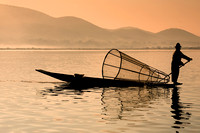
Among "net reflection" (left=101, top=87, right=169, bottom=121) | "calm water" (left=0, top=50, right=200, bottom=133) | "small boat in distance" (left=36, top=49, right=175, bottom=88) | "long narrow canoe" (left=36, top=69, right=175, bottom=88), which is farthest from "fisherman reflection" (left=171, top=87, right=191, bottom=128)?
"small boat in distance" (left=36, top=49, right=175, bottom=88)

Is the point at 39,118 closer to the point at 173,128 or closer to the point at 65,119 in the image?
the point at 65,119

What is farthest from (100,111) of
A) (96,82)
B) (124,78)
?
(124,78)

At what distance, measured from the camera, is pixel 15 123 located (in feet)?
43.7

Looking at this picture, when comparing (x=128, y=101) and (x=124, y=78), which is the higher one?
(x=124, y=78)

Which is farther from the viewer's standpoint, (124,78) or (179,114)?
(124,78)

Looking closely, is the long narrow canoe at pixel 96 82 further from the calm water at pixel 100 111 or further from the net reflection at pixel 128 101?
the calm water at pixel 100 111

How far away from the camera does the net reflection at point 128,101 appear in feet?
48.7

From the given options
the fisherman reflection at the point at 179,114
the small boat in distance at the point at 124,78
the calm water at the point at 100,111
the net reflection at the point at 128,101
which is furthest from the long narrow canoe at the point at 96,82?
the fisherman reflection at the point at 179,114

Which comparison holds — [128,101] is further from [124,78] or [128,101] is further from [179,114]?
[124,78]

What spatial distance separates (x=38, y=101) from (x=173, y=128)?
8.41 metres

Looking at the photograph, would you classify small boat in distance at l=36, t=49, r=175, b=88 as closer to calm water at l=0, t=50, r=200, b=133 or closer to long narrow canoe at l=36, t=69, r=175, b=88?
long narrow canoe at l=36, t=69, r=175, b=88

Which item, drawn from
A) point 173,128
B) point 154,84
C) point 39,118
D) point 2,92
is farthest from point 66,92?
point 173,128

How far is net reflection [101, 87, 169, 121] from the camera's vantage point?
14.9m

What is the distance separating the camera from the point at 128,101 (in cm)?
1900
